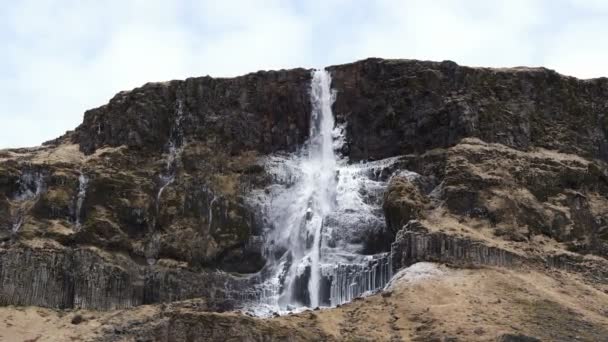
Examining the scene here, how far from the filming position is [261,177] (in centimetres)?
8412

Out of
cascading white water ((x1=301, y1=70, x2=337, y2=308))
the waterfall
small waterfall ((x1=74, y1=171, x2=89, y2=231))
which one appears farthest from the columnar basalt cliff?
cascading white water ((x1=301, y1=70, x2=337, y2=308))

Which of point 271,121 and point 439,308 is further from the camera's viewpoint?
point 271,121

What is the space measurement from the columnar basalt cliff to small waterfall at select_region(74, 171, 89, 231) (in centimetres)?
6

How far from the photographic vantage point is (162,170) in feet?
273

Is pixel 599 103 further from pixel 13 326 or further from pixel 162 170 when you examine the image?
pixel 13 326

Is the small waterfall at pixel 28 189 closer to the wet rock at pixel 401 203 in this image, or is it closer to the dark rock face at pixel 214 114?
the dark rock face at pixel 214 114

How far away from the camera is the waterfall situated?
7744 cm

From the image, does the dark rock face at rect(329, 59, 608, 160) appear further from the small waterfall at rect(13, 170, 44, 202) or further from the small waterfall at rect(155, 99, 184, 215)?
the small waterfall at rect(13, 170, 44, 202)

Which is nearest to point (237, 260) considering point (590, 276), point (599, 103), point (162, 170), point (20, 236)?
point (162, 170)

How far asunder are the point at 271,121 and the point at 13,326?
2434 centimetres

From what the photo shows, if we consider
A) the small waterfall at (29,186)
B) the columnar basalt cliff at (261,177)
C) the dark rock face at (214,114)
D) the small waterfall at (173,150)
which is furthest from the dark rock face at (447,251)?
the small waterfall at (29,186)

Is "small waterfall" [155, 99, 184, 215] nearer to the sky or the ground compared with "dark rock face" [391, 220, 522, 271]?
nearer to the sky

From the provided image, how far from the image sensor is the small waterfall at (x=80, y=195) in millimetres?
79250

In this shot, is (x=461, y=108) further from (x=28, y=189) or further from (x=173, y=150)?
(x=28, y=189)
